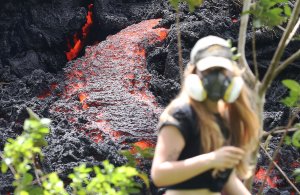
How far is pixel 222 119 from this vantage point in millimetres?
2104

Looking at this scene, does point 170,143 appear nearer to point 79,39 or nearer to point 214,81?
point 214,81

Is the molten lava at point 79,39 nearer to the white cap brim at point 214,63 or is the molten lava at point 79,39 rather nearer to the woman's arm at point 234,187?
the woman's arm at point 234,187

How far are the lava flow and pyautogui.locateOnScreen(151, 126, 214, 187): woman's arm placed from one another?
198 cm

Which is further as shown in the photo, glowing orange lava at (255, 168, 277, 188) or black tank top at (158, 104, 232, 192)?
glowing orange lava at (255, 168, 277, 188)

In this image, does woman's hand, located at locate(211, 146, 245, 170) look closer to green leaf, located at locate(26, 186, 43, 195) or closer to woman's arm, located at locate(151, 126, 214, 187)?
woman's arm, located at locate(151, 126, 214, 187)

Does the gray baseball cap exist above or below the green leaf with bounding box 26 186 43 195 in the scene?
above

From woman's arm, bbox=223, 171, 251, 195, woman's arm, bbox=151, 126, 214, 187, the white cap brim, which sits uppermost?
the white cap brim

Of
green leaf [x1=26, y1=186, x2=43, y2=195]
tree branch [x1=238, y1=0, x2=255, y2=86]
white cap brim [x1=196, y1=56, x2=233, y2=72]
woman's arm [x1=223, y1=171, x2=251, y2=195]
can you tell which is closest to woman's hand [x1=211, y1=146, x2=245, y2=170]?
white cap brim [x1=196, y1=56, x2=233, y2=72]

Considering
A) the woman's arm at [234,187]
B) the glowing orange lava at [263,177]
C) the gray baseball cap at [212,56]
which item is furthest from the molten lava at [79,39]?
the gray baseball cap at [212,56]

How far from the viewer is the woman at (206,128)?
1938mm

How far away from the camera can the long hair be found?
2023 millimetres

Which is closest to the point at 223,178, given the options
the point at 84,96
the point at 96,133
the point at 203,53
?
the point at 203,53

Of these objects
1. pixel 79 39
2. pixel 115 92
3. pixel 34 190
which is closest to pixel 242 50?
pixel 34 190

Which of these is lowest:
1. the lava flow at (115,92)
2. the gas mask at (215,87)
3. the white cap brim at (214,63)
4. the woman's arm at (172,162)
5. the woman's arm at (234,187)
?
the lava flow at (115,92)
